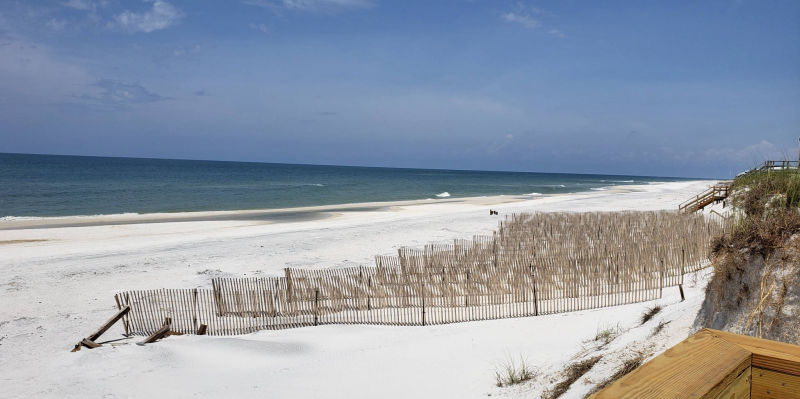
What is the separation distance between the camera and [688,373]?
3.95 ft

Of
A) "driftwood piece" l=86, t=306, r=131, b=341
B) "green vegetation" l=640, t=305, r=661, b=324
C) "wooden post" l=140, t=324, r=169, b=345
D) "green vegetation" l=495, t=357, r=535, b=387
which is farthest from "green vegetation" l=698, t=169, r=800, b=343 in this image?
"driftwood piece" l=86, t=306, r=131, b=341

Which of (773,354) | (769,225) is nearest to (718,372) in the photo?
(773,354)

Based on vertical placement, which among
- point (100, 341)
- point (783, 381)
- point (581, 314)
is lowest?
point (100, 341)

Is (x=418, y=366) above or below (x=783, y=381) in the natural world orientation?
below

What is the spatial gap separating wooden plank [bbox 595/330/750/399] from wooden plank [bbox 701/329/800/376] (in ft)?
0.10

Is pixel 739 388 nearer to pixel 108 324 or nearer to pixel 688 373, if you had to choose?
pixel 688 373

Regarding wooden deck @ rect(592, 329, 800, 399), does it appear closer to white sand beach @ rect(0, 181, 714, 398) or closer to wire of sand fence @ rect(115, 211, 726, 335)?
white sand beach @ rect(0, 181, 714, 398)

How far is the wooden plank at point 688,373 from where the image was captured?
1.12 meters

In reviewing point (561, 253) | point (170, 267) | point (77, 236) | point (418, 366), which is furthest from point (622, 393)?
point (77, 236)

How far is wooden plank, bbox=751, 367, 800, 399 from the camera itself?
1275 millimetres

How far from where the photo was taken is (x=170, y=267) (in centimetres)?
1524

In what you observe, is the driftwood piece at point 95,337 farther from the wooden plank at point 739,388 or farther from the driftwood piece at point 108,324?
the wooden plank at point 739,388

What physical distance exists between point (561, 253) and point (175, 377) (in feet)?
33.1

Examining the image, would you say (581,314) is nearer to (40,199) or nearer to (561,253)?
(561,253)
